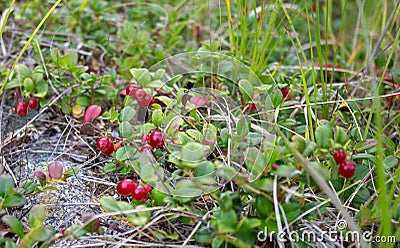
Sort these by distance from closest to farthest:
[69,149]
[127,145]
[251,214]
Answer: [251,214]
[127,145]
[69,149]

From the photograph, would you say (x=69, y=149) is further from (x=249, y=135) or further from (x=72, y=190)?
(x=249, y=135)

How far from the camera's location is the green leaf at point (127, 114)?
120 cm

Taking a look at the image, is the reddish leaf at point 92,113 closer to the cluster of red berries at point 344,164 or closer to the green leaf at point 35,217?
the green leaf at point 35,217

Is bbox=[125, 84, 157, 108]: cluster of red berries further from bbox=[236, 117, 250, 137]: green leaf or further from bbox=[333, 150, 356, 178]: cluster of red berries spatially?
bbox=[333, 150, 356, 178]: cluster of red berries

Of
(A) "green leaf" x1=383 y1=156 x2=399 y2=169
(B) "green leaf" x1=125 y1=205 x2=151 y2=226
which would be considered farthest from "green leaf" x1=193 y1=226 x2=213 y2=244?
(A) "green leaf" x1=383 y1=156 x2=399 y2=169

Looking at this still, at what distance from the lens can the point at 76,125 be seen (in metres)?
1.44

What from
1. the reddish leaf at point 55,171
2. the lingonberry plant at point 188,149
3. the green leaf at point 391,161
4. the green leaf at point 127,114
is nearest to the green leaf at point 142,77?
the lingonberry plant at point 188,149

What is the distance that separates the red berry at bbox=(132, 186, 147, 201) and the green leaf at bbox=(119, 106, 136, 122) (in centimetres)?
22

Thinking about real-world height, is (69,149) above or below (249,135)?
below

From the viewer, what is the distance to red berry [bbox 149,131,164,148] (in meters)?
1.14

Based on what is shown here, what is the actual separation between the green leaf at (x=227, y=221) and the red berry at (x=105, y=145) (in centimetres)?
41

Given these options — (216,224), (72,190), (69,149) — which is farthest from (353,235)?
(69,149)

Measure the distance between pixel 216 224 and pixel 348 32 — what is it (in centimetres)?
174

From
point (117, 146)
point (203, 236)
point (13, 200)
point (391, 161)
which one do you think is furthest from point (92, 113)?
point (391, 161)
